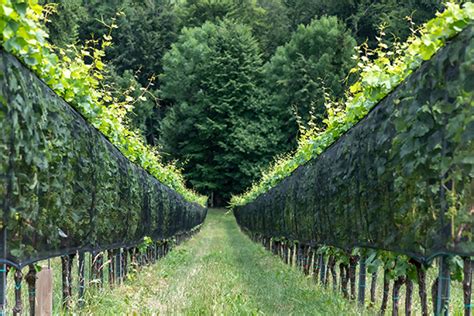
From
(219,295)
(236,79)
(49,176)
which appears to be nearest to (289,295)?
(219,295)

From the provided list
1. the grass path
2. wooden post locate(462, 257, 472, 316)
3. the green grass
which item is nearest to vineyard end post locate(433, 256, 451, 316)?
wooden post locate(462, 257, 472, 316)

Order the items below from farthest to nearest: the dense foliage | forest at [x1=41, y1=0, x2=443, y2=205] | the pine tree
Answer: the pine tree → forest at [x1=41, y1=0, x2=443, y2=205] → the dense foliage

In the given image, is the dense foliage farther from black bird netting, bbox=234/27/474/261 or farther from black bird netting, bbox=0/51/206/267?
black bird netting, bbox=234/27/474/261

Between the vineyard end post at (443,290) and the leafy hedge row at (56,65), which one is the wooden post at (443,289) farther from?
the leafy hedge row at (56,65)

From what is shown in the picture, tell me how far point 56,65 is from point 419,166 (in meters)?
3.51

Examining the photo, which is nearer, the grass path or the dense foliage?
the grass path

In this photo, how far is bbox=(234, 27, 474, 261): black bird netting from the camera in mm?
3365

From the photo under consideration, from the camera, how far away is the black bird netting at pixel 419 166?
337 centimetres

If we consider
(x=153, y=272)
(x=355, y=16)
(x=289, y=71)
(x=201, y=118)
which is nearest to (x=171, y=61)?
(x=201, y=118)

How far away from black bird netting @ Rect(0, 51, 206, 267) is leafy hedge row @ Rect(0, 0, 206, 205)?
0.15 meters

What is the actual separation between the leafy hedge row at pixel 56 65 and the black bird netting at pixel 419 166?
2695 millimetres

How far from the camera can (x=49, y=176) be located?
4.36 m

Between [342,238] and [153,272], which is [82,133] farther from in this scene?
[153,272]

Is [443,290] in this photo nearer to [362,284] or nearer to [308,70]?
[362,284]
